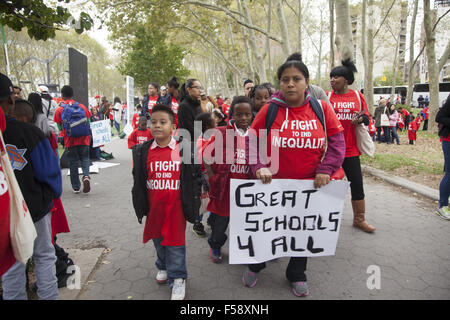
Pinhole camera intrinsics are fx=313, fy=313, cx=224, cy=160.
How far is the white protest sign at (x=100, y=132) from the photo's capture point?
8.40 m

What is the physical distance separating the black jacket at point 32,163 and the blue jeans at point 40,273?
15cm

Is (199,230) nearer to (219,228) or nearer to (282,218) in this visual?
(219,228)

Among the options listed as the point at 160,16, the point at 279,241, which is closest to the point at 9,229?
the point at 279,241

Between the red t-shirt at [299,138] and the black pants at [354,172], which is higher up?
the red t-shirt at [299,138]

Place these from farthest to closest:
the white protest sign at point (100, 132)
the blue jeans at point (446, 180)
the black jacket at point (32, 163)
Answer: the white protest sign at point (100, 132)
the blue jeans at point (446, 180)
the black jacket at point (32, 163)

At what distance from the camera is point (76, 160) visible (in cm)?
601

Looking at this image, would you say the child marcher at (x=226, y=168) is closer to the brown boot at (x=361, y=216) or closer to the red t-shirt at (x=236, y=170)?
Answer: the red t-shirt at (x=236, y=170)

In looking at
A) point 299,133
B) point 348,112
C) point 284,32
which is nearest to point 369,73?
point 284,32

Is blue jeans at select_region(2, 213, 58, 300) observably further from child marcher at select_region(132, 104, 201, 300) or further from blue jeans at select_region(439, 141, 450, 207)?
blue jeans at select_region(439, 141, 450, 207)

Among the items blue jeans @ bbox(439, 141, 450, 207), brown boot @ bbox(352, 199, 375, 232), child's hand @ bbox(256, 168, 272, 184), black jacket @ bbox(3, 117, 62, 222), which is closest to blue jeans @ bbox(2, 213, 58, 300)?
black jacket @ bbox(3, 117, 62, 222)

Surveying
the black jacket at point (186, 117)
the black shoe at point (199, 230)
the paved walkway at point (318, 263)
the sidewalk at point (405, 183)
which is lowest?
the paved walkway at point (318, 263)

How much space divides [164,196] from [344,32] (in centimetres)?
712

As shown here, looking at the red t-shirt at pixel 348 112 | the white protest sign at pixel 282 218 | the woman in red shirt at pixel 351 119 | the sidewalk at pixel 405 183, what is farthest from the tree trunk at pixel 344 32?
the white protest sign at pixel 282 218
